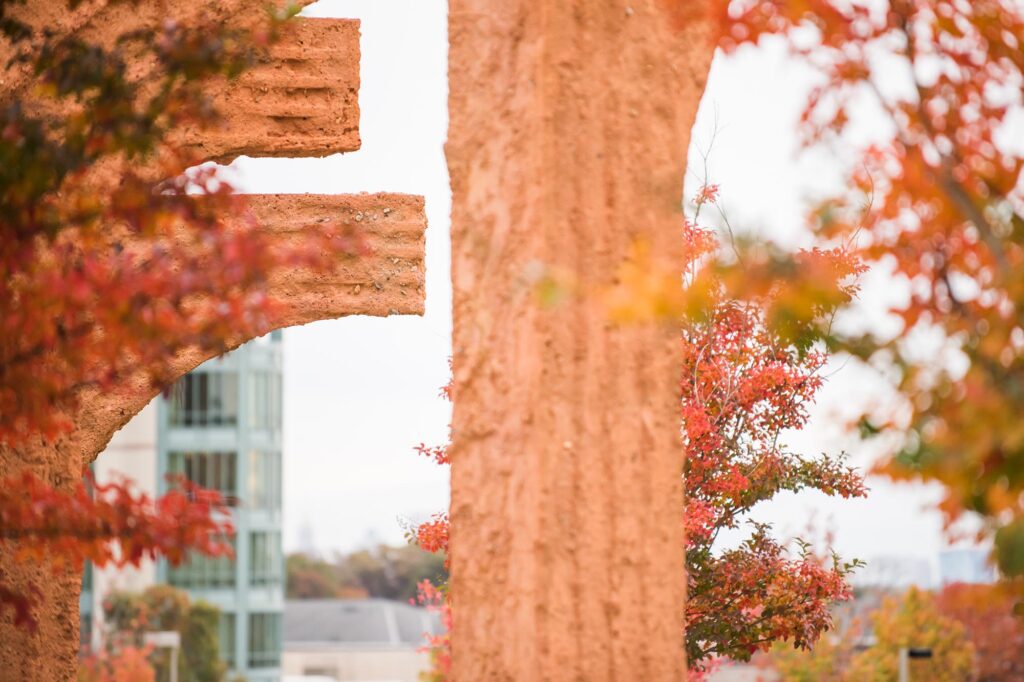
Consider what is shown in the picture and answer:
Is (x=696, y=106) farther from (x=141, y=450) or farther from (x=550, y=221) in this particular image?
(x=141, y=450)

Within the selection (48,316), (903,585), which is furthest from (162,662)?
(48,316)

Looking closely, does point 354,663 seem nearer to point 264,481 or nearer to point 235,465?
point 264,481

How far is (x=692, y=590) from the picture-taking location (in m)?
8.11

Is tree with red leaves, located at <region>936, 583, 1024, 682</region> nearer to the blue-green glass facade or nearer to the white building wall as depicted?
the blue-green glass facade

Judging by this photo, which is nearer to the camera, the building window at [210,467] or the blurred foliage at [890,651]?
the blurred foliage at [890,651]

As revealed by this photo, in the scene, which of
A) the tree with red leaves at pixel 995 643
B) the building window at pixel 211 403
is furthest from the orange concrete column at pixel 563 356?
the building window at pixel 211 403

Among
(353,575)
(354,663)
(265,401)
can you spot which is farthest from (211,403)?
(353,575)

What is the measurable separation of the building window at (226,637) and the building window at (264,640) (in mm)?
454

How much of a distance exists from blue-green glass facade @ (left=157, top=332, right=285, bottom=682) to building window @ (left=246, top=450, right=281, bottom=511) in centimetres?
2

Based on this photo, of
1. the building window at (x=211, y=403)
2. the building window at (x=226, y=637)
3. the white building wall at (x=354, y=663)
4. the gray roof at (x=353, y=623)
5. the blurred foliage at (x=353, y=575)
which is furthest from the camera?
the blurred foliage at (x=353, y=575)

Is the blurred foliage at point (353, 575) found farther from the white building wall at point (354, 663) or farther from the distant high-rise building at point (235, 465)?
the distant high-rise building at point (235, 465)

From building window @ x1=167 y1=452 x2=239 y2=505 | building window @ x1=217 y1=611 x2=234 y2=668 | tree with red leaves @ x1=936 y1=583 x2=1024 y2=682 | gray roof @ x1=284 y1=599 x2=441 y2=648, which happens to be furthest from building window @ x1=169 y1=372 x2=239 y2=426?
tree with red leaves @ x1=936 y1=583 x2=1024 y2=682

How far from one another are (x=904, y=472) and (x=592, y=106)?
1.53 meters

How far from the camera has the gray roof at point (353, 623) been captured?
161 feet
